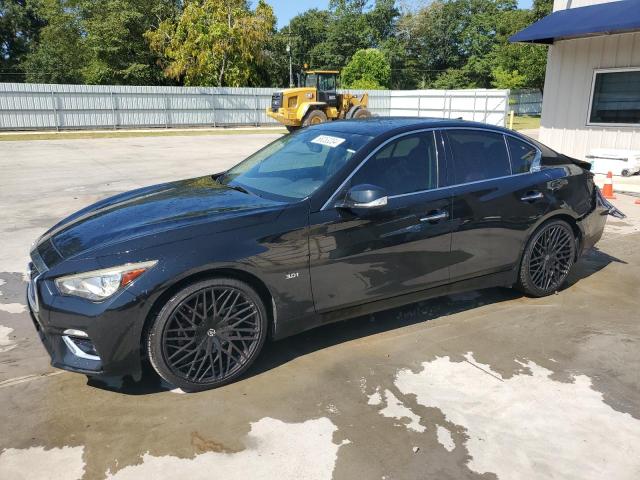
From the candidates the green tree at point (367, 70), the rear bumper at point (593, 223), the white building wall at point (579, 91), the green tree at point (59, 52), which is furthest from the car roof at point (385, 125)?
the green tree at point (59, 52)

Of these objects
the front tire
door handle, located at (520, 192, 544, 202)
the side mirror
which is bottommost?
the front tire

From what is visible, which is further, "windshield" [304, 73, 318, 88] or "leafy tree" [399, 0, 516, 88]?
"leafy tree" [399, 0, 516, 88]

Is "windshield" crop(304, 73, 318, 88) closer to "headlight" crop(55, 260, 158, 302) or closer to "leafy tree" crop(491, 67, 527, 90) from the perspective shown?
"headlight" crop(55, 260, 158, 302)

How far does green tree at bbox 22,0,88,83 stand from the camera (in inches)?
1812

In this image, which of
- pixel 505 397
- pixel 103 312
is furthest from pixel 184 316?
pixel 505 397

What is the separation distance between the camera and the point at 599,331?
4.32 metres

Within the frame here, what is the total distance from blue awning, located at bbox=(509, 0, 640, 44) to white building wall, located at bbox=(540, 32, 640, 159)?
0.62 m

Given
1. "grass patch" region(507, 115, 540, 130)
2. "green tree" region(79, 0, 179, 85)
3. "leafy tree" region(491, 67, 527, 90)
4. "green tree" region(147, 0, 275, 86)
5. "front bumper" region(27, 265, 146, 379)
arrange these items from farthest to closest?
1. "leafy tree" region(491, 67, 527, 90)
2. "green tree" region(79, 0, 179, 85)
3. "green tree" region(147, 0, 275, 86)
4. "grass patch" region(507, 115, 540, 130)
5. "front bumper" region(27, 265, 146, 379)

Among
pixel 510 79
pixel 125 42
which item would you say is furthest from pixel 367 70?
pixel 125 42

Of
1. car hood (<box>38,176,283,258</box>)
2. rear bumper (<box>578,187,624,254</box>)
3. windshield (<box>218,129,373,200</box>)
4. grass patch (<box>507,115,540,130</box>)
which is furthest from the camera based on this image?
grass patch (<box>507,115,540,130</box>)

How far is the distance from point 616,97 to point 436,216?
10604 mm

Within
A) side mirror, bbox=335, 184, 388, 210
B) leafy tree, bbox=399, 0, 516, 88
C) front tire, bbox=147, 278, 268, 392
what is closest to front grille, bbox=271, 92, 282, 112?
side mirror, bbox=335, 184, 388, 210

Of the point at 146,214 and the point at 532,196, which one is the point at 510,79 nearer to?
the point at 532,196

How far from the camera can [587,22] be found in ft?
38.0
